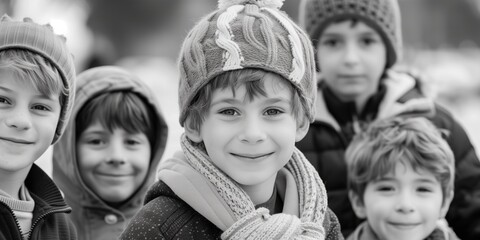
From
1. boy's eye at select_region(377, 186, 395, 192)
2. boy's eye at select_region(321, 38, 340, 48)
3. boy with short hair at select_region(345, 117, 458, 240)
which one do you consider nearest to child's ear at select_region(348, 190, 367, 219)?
boy with short hair at select_region(345, 117, 458, 240)

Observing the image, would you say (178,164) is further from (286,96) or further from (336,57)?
(336,57)

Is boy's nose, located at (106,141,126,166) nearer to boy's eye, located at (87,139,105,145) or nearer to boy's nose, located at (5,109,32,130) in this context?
boy's eye, located at (87,139,105,145)

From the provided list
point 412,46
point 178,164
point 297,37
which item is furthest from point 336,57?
point 412,46

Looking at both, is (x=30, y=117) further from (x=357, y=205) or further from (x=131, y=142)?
(x=357, y=205)

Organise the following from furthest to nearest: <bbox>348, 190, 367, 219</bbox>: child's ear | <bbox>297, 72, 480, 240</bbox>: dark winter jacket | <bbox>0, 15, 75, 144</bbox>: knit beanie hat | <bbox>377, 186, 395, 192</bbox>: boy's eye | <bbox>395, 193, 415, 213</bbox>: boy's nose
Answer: <bbox>297, 72, 480, 240</bbox>: dark winter jacket, <bbox>348, 190, 367, 219</bbox>: child's ear, <bbox>377, 186, 395, 192</bbox>: boy's eye, <bbox>395, 193, 415, 213</bbox>: boy's nose, <bbox>0, 15, 75, 144</bbox>: knit beanie hat

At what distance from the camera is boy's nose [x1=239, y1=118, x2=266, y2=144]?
103 inches

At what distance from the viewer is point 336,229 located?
9.74 ft

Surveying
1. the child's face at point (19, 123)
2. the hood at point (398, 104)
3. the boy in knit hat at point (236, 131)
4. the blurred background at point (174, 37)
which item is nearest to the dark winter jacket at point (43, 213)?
the child's face at point (19, 123)

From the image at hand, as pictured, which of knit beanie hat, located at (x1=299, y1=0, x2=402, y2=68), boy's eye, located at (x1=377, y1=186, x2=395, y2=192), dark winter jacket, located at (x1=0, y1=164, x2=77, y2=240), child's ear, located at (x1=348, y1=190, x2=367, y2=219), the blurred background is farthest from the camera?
the blurred background

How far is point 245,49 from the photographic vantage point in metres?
2.64

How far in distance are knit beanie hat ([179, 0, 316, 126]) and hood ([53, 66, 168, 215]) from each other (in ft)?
3.05

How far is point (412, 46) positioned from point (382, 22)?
653 inches

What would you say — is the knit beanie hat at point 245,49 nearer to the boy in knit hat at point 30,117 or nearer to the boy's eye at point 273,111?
the boy's eye at point 273,111

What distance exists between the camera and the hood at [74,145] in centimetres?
359
